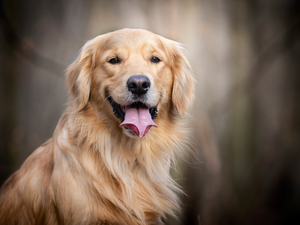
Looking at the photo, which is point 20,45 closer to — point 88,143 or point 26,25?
point 26,25

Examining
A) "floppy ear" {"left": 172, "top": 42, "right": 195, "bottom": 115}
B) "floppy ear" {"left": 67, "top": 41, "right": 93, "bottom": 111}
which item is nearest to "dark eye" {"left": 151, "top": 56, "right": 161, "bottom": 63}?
"floppy ear" {"left": 172, "top": 42, "right": 195, "bottom": 115}

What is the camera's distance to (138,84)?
1.45 m

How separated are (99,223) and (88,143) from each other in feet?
1.71

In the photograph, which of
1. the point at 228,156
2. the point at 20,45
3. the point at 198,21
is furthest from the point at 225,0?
the point at 20,45

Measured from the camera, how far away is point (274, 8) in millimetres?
2467

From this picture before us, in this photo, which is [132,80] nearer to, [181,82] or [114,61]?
[114,61]

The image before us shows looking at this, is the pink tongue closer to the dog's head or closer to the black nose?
the dog's head

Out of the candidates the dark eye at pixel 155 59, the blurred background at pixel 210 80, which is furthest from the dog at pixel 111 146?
the blurred background at pixel 210 80

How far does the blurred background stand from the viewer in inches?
98.9

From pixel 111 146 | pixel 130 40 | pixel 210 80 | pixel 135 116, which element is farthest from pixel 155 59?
pixel 210 80

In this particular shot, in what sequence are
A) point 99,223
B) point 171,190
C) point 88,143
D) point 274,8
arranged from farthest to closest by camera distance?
point 274,8 < point 171,190 < point 88,143 < point 99,223

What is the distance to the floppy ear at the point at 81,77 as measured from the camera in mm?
1697

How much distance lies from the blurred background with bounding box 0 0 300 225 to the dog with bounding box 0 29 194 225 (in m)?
0.82

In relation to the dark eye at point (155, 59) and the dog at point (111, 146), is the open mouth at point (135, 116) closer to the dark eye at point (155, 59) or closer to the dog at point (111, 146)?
the dog at point (111, 146)
